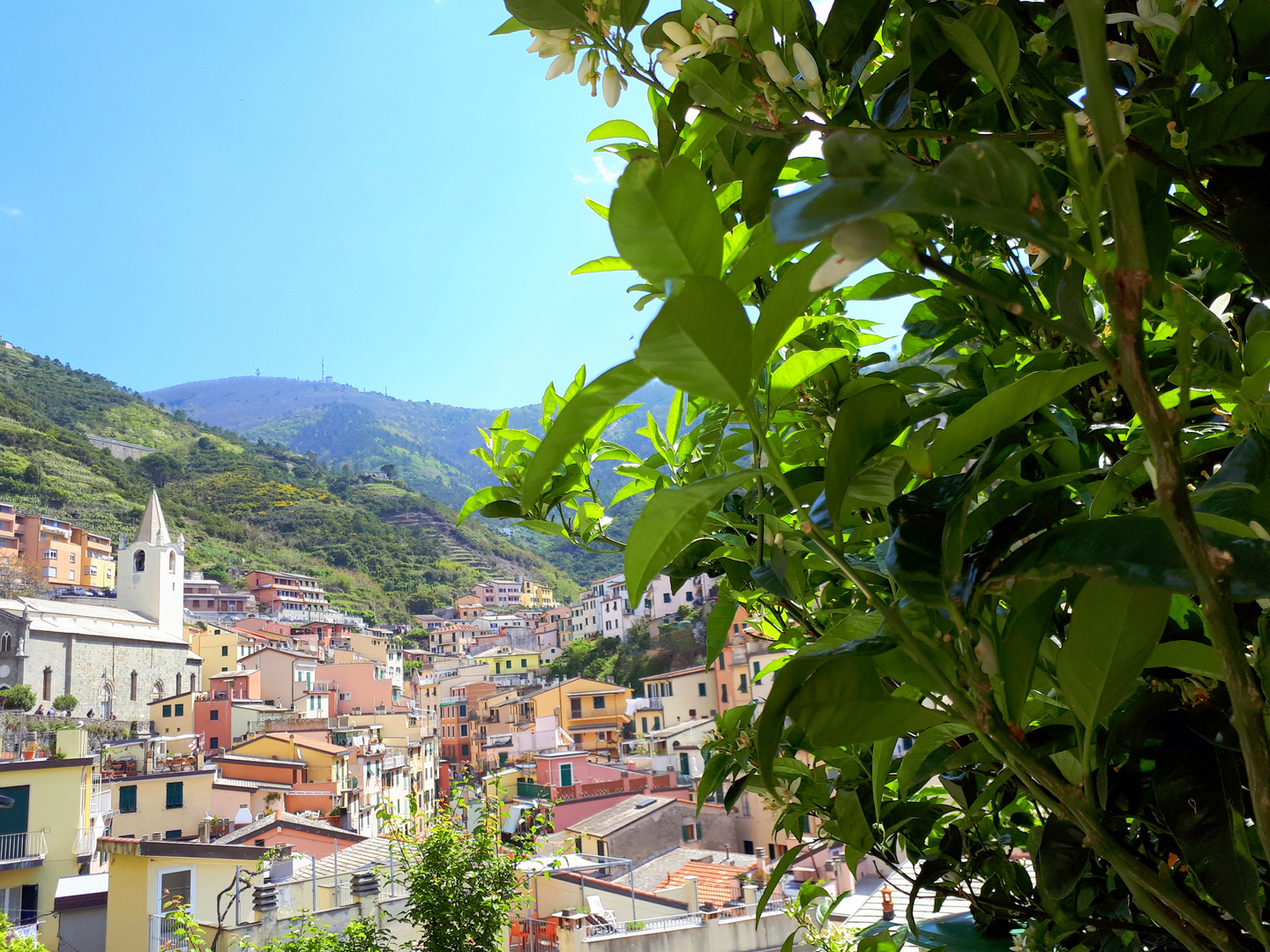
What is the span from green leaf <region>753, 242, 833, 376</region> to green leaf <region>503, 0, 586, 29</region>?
0.90 ft

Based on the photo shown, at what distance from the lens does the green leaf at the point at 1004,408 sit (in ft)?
1.08

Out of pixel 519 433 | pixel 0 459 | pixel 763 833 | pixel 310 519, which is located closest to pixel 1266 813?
pixel 519 433

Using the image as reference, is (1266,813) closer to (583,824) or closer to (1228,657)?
(1228,657)

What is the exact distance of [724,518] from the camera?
1.92 ft

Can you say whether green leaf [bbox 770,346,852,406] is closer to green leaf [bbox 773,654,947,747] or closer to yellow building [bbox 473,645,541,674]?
green leaf [bbox 773,654,947,747]

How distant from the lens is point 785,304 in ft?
1.02

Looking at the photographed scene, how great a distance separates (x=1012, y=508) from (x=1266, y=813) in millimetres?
144

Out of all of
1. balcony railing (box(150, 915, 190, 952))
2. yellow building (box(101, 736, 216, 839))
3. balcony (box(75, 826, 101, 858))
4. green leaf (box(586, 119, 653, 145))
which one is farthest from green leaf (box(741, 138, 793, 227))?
yellow building (box(101, 736, 216, 839))

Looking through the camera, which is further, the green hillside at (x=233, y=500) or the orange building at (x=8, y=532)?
the green hillside at (x=233, y=500)

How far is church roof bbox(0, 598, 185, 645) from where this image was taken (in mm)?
25031

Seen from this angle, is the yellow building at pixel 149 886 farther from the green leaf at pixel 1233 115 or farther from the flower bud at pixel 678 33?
the green leaf at pixel 1233 115

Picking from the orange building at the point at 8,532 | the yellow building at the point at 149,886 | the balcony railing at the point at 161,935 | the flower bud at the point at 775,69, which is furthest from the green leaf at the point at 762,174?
the orange building at the point at 8,532

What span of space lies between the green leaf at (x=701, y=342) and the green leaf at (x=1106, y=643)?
0.18m

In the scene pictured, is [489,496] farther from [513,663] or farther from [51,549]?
[51,549]
